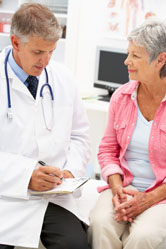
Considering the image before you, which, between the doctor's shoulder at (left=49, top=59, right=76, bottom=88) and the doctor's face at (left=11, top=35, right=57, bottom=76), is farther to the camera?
the doctor's shoulder at (left=49, top=59, right=76, bottom=88)

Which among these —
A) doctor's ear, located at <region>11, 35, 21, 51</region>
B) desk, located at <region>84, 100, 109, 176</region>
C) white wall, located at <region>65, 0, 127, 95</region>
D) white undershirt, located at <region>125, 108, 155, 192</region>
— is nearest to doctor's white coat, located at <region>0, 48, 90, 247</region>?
doctor's ear, located at <region>11, 35, 21, 51</region>

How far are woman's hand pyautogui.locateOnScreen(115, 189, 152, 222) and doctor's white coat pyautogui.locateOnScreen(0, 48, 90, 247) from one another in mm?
166

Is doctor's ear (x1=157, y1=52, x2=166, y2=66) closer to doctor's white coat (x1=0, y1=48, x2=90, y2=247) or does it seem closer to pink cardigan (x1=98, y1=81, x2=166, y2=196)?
pink cardigan (x1=98, y1=81, x2=166, y2=196)

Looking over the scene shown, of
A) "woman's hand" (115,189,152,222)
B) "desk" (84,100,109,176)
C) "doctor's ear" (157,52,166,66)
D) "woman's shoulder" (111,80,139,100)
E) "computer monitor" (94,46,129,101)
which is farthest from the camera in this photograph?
"computer monitor" (94,46,129,101)

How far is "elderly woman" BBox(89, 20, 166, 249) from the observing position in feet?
5.88

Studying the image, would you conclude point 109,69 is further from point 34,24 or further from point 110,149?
point 34,24

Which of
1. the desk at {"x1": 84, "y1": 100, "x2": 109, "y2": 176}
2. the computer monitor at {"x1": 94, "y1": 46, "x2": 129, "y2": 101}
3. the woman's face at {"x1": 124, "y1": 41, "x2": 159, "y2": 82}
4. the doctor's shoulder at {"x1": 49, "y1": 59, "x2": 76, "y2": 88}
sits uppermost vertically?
the woman's face at {"x1": 124, "y1": 41, "x2": 159, "y2": 82}

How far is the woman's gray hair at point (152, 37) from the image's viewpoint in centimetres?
190

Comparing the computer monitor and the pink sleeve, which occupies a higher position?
the pink sleeve

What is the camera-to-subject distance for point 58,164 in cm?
198

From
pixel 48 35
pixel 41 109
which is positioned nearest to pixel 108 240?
pixel 41 109

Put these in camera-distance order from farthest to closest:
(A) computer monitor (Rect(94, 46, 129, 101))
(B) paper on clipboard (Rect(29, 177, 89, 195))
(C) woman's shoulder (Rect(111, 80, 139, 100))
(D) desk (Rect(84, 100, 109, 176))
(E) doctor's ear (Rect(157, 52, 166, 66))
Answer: (A) computer monitor (Rect(94, 46, 129, 101)) < (D) desk (Rect(84, 100, 109, 176)) < (C) woman's shoulder (Rect(111, 80, 139, 100)) < (E) doctor's ear (Rect(157, 52, 166, 66)) < (B) paper on clipboard (Rect(29, 177, 89, 195))

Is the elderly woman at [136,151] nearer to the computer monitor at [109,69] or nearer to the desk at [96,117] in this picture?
the desk at [96,117]

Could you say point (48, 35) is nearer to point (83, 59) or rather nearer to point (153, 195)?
point (153, 195)
